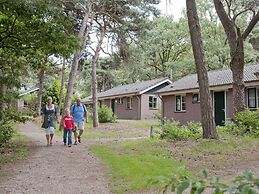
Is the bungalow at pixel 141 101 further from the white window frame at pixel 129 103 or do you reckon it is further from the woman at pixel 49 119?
the woman at pixel 49 119

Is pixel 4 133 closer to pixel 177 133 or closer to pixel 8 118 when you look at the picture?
pixel 8 118

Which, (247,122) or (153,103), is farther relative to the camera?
(153,103)

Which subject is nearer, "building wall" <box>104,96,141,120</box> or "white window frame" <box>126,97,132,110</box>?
"building wall" <box>104,96,141,120</box>

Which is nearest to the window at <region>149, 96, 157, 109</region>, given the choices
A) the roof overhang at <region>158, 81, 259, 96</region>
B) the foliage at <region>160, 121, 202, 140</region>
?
the roof overhang at <region>158, 81, 259, 96</region>

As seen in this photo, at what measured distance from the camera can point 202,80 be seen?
41.2 feet

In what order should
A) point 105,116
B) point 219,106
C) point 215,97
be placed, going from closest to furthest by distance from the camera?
point 219,106, point 215,97, point 105,116

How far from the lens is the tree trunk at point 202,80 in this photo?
40.7ft

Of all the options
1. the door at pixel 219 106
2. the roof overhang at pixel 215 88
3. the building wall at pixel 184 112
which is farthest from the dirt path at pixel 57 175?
the building wall at pixel 184 112

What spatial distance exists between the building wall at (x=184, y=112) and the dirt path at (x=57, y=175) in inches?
657

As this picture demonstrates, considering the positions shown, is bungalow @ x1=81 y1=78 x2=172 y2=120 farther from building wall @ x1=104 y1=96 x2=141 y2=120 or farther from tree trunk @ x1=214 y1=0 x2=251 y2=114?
tree trunk @ x1=214 y1=0 x2=251 y2=114

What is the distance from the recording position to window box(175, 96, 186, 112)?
28475mm

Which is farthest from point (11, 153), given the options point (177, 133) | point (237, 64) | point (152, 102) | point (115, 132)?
point (152, 102)

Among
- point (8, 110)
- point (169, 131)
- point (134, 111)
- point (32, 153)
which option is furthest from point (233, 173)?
point (134, 111)

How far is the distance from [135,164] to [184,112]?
64.3ft
